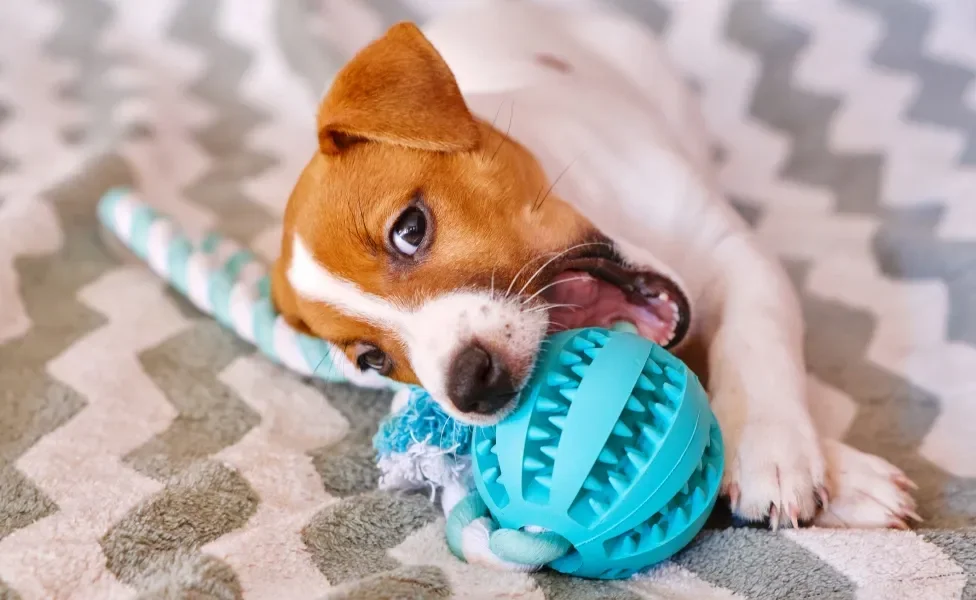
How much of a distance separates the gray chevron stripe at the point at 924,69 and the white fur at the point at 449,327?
1889 mm

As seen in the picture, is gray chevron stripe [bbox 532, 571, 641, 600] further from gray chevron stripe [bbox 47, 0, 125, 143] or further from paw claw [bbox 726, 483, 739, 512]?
gray chevron stripe [bbox 47, 0, 125, 143]

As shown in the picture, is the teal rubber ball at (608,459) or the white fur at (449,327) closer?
the teal rubber ball at (608,459)

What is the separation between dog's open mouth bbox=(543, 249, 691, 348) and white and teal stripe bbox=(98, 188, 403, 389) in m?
0.48

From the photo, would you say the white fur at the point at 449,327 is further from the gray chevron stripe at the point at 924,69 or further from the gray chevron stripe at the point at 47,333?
the gray chevron stripe at the point at 924,69

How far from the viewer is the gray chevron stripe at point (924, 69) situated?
2895mm

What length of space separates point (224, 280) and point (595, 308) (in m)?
1.11

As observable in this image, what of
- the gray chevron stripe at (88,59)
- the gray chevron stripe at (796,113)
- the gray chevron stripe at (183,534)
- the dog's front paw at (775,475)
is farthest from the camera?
the gray chevron stripe at (88,59)

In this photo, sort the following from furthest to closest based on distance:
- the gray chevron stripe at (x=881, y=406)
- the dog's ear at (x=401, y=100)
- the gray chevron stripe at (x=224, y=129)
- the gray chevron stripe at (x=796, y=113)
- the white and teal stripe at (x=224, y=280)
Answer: the gray chevron stripe at (x=224, y=129), the gray chevron stripe at (x=796, y=113), the white and teal stripe at (x=224, y=280), the dog's ear at (x=401, y=100), the gray chevron stripe at (x=881, y=406)

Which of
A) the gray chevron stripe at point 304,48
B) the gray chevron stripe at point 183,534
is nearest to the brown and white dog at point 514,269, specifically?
the gray chevron stripe at point 183,534

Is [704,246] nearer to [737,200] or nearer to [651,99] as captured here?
[737,200]

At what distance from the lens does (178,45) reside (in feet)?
13.8

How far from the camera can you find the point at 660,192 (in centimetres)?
238

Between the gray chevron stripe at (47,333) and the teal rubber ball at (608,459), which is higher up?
the teal rubber ball at (608,459)

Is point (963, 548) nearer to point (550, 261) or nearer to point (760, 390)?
point (760, 390)
